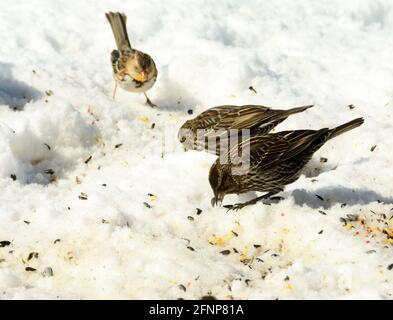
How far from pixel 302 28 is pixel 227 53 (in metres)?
1.90

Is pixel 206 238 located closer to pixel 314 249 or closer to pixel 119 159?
pixel 314 249

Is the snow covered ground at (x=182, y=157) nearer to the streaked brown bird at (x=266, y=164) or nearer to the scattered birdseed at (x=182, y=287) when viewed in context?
the scattered birdseed at (x=182, y=287)

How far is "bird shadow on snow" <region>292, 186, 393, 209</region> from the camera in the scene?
639 centimetres

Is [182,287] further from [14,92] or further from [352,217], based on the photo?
[14,92]

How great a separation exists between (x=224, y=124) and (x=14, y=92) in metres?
2.49

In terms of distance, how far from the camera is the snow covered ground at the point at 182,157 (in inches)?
207

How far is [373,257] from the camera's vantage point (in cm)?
538

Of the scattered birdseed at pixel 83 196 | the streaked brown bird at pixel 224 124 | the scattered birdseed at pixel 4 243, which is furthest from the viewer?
the streaked brown bird at pixel 224 124

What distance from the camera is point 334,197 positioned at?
6.50 m

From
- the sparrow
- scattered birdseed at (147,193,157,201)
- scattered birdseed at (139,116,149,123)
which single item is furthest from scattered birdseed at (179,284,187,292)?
the sparrow

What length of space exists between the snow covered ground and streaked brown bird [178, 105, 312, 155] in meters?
0.22

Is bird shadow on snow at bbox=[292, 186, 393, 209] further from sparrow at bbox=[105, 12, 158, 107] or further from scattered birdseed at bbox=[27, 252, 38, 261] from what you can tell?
sparrow at bbox=[105, 12, 158, 107]

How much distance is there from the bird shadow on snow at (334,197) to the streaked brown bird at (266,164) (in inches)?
8.9

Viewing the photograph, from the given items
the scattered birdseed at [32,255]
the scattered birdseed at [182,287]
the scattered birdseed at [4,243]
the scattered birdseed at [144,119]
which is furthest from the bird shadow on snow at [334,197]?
the scattered birdseed at [4,243]
